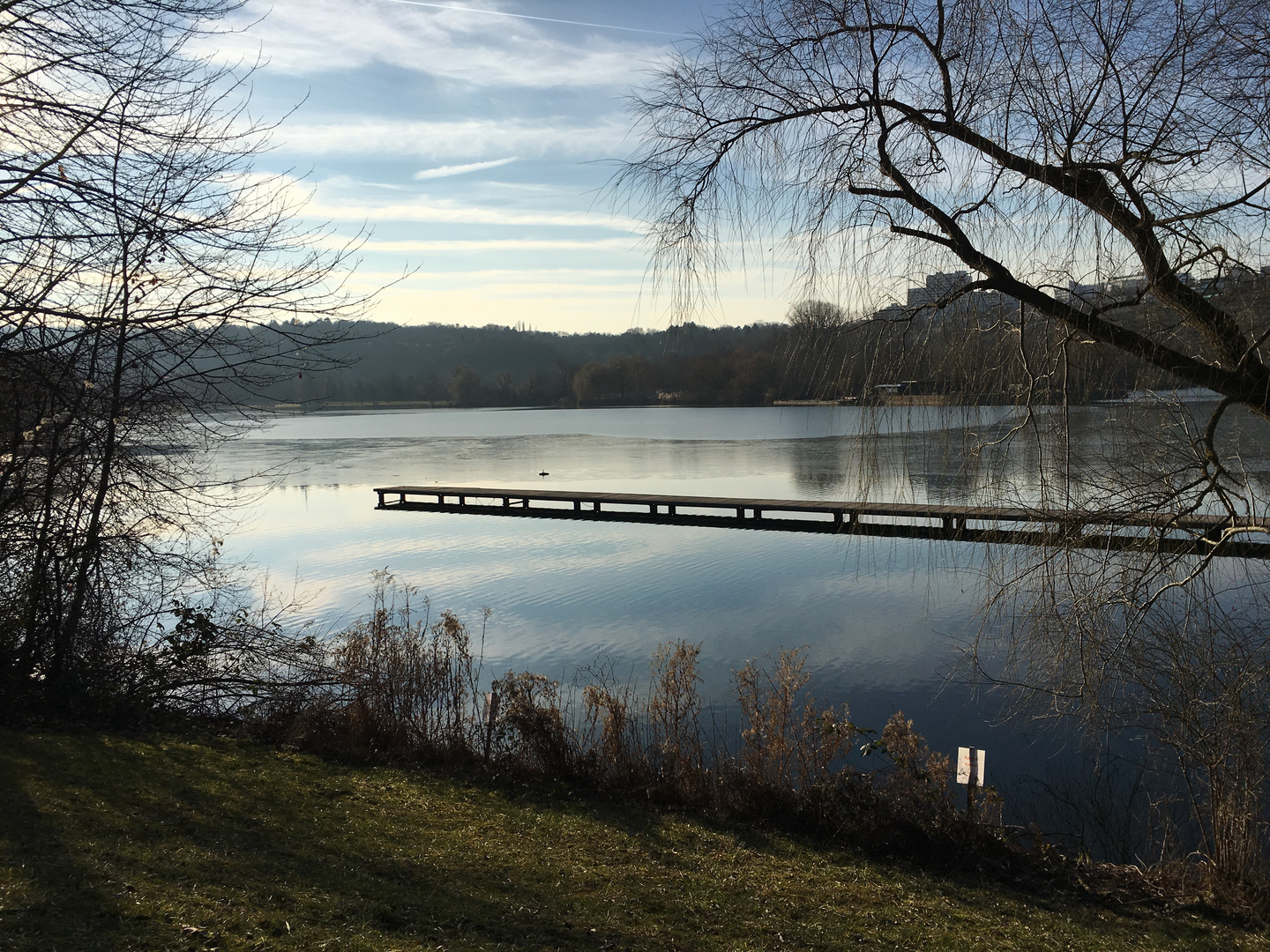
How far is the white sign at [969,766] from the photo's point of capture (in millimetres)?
4836

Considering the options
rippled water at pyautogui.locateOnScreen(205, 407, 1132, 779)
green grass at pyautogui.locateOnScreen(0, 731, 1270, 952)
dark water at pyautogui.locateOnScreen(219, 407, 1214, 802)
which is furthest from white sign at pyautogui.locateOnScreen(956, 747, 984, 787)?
dark water at pyautogui.locateOnScreen(219, 407, 1214, 802)

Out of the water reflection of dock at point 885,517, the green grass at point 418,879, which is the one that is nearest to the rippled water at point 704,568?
the water reflection of dock at point 885,517

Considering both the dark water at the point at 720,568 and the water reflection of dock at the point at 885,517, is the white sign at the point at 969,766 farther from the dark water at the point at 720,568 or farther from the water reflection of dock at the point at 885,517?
the dark water at the point at 720,568

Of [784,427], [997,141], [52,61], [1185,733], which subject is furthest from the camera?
[784,427]

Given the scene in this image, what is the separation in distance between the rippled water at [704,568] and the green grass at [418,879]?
1.76 m

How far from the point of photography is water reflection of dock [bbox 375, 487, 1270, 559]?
148 inches

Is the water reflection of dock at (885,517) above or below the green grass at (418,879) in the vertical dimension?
above

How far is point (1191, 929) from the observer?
390 cm

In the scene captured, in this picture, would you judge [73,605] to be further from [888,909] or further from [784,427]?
[784,427]

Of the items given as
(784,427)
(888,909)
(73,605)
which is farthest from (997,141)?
(784,427)

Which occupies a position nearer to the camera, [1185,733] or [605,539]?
[1185,733]

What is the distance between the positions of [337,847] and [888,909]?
2.48m

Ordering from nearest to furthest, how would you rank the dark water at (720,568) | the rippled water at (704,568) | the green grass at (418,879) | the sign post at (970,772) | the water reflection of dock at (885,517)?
1. the green grass at (418,879)
2. the water reflection of dock at (885,517)
3. the sign post at (970,772)
4. the dark water at (720,568)
5. the rippled water at (704,568)

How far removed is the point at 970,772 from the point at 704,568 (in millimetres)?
8157
